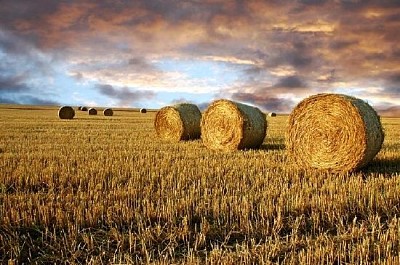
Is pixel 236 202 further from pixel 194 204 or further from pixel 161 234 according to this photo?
pixel 161 234

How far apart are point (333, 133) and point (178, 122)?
26.3 ft

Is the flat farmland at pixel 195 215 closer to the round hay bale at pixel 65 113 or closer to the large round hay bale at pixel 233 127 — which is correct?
the large round hay bale at pixel 233 127

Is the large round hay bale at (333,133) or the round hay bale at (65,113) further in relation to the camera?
the round hay bale at (65,113)

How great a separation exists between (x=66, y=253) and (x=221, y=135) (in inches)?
353

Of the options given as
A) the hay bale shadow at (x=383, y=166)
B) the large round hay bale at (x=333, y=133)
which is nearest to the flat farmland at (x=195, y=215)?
the hay bale shadow at (x=383, y=166)

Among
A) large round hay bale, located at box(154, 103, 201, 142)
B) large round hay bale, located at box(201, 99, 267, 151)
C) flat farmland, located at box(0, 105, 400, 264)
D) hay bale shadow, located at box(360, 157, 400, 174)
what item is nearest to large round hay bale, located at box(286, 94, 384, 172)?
hay bale shadow, located at box(360, 157, 400, 174)

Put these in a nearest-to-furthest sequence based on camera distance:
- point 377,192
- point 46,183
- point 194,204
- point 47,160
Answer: point 194,204
point 377,192
point 46,183
point 47,160

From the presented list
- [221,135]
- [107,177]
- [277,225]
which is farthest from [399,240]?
[221,135]

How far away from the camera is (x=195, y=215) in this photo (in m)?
5.54

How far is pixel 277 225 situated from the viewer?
5.14 m

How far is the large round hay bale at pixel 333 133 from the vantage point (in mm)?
8883

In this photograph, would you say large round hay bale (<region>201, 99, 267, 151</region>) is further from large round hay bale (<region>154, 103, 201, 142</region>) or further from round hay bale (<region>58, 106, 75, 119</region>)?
round hay bale (<region>58, 106, 75, 119</region>)

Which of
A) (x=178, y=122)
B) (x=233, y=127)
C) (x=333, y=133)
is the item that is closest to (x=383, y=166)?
(x=333, y=133)

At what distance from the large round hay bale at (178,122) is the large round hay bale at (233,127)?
284cm
